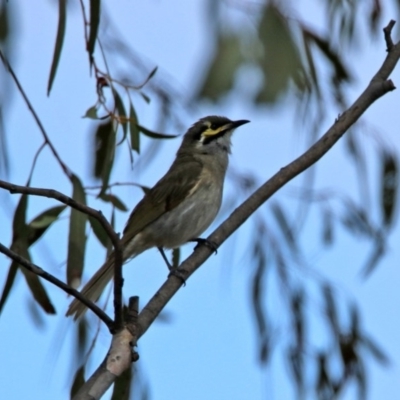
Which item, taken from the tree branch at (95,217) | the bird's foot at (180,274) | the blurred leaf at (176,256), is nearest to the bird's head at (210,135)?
the blurred leaf at (176,256)

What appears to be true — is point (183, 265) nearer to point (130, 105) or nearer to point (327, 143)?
point (327, 143)

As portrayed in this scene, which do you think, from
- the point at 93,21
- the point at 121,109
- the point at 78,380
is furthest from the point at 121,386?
the point at 93,21

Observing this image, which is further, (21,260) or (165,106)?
(165,106)

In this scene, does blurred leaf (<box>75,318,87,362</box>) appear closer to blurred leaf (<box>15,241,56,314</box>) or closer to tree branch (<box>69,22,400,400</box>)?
blurred leaf (<box>15,241,56,314</box>)

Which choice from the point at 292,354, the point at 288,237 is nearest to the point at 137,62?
the point at 288,237

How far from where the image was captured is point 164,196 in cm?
429

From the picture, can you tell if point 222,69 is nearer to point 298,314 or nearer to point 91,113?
point 91,113

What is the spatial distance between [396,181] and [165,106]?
999 millimetres

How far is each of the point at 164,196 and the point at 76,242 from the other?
2.67ft

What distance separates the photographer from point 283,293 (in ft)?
15.0

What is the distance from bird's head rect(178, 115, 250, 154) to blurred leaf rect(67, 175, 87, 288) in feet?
3.41

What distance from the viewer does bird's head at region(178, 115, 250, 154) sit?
4566mm

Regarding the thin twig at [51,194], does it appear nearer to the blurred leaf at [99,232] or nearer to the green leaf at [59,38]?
the green leaf at [59,38]

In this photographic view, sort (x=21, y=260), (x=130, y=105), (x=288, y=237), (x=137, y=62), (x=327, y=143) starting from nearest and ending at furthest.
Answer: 1. (x=21, y=260)
2. (x=327, y=143)
3. (x=130, y=105)
4. (x=137, y=62)
5. (x=288, y=237)
